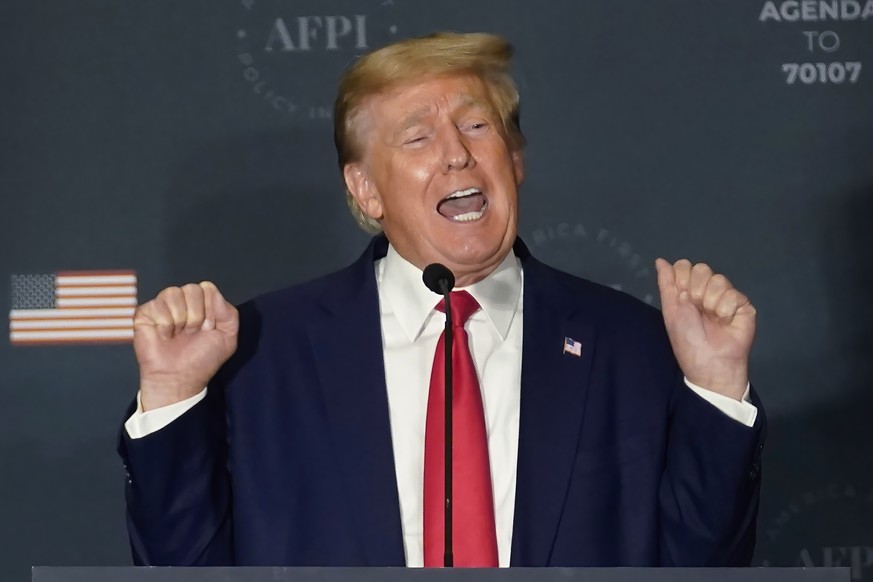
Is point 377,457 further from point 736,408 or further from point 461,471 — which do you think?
point 736,408

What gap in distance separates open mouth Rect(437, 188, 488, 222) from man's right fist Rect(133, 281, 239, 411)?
15.7 inches

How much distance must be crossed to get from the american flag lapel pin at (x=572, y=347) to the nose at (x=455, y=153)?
0.31 m

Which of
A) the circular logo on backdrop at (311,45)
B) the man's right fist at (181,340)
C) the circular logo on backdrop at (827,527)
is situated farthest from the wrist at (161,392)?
the circular logo on backdrop at (827,527)

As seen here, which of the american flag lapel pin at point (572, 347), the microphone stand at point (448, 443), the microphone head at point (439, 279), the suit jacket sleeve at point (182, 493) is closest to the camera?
the microphone stand at point (448, 443)

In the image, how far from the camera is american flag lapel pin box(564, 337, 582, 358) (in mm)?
2271

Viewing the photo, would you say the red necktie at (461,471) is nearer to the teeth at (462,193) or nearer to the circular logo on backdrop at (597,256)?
the teeth at (462,193)

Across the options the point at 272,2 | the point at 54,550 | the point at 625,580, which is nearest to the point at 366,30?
the point at 272,2

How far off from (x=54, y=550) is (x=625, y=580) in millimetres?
1963

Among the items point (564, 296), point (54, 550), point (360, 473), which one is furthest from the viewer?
point (54, 550)

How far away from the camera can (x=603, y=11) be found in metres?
3.24

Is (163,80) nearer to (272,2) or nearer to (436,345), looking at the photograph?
(272,2)

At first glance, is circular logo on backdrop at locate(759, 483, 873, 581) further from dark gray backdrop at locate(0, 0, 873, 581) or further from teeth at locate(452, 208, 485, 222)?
teeth at locate(452, 208, 485, 222)

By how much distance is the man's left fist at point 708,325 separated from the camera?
208 cm

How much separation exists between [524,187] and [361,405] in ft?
3.69
